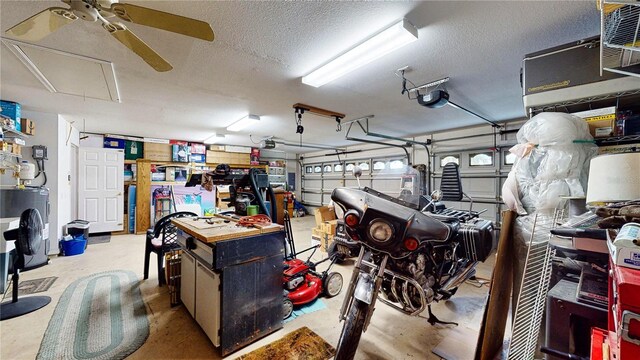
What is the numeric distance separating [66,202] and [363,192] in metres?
6.49

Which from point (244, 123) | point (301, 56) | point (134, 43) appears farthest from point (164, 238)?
point (244, 123)

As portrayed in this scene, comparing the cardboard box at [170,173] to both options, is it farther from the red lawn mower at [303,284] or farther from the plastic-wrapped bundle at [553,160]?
the plastic-wrapped bundle at [553,160]

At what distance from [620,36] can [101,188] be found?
342 inches

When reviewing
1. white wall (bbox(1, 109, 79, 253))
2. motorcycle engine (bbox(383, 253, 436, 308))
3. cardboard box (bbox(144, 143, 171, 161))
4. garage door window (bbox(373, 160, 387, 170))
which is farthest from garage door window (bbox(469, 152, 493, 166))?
white wall (bbox(1, 109, 79, 253))

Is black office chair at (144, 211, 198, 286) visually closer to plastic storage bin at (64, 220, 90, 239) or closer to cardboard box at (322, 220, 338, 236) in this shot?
cardboard box at (322, 220, 338, 236)

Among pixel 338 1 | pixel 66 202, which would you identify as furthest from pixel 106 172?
pixel 338 1

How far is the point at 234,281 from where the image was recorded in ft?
6.03

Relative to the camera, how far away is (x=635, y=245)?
2.33ft

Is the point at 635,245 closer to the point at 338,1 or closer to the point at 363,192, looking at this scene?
the point at 363,192

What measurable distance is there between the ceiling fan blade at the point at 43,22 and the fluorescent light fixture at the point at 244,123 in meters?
3.05

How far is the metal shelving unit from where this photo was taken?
1.19 metres

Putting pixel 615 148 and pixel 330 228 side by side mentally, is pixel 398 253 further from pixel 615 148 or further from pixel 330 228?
pixel 330 228

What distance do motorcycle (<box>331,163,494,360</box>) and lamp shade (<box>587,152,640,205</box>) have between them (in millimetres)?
704

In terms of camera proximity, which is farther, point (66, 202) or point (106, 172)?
point (106, 172)
